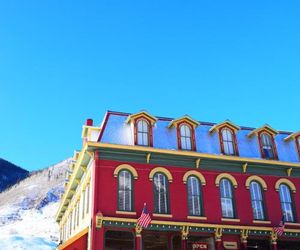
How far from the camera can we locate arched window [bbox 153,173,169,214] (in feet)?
71.3

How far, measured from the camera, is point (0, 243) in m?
68.2

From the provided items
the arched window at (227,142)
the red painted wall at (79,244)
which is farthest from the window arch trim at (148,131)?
the red painted wall at (79,244)

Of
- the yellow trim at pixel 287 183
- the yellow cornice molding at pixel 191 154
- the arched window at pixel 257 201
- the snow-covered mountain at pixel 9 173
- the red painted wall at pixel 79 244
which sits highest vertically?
the snow-covered mountain at pixel 9 173

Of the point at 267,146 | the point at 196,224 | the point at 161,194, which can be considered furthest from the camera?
the point at 267,146

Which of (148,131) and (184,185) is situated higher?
(148,131)

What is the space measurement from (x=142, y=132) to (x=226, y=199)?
20.1ft

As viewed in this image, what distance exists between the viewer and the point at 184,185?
22.6 metres

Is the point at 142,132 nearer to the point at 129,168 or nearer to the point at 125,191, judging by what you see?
the point at 129,168

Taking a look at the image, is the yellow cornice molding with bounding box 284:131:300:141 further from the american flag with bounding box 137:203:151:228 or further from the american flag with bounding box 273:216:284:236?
A: the american flag with bounding box 137:203:151:228

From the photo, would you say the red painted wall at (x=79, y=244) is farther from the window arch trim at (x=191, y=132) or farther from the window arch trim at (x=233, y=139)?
the window arch trim at (x=233, y=139)

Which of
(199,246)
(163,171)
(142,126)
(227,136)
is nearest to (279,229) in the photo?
(199,246)

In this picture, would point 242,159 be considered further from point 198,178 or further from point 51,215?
point 51,215

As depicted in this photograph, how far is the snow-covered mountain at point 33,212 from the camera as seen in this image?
72.9 m

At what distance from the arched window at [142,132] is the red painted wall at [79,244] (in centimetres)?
590
